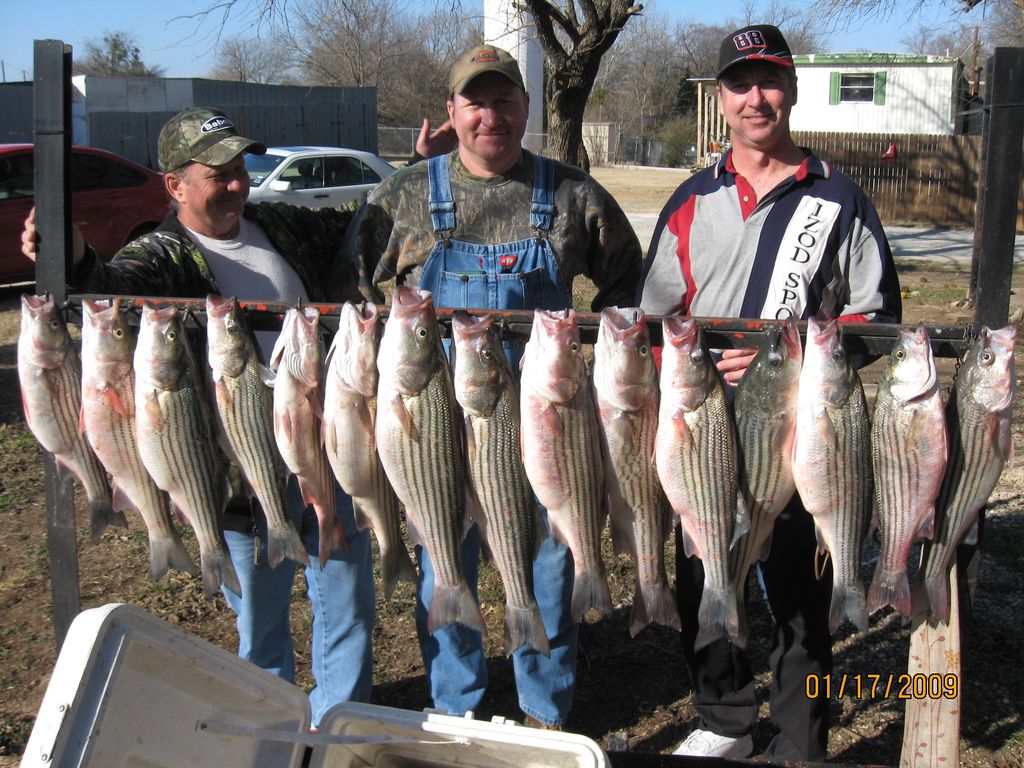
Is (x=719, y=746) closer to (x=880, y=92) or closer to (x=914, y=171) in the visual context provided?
(x=914, y=171)

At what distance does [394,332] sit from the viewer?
7.34 ft

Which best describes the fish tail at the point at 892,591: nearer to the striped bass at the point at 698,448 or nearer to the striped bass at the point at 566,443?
the striped bass at the point at 698,448

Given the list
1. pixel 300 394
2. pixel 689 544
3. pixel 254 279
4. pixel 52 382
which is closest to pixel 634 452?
pixel 689 544

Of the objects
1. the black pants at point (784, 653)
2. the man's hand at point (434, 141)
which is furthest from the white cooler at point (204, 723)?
the man's hand at point (434, 141)

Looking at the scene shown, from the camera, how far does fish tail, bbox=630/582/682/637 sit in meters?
2.38

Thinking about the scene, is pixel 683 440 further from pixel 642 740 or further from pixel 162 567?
pixel 642 740

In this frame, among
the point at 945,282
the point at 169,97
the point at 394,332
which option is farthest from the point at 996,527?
the point at 169,97

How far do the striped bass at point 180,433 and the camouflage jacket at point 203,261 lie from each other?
440 mm

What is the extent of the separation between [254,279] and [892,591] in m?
2.15

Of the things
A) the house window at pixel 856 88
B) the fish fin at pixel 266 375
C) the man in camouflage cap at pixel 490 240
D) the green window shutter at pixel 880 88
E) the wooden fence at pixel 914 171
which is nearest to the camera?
the fish fin at pixel 266 375

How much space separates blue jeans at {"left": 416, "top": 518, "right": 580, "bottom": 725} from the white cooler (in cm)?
73

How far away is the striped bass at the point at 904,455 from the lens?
7.21ft

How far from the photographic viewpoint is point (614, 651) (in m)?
4.12
